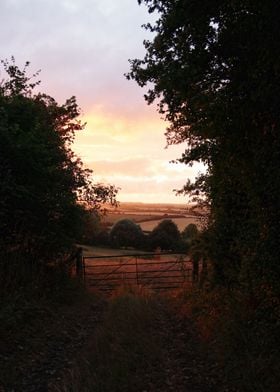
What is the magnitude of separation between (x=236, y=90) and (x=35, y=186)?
24.4ft

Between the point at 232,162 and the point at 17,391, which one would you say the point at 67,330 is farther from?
the point at 232,162

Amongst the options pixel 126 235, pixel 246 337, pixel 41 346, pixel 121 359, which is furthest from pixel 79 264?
pixel 126 235

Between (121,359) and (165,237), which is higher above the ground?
(165,237)

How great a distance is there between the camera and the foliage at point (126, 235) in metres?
45.2

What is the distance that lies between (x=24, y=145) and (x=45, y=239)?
3607 millimetres

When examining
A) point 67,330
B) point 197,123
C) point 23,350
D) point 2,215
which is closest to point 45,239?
point 2,215

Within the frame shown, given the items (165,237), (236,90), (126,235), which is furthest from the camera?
(126,235)

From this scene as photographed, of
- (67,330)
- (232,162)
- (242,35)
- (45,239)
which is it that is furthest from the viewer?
(45,239)

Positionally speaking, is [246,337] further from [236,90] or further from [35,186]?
[35,186]

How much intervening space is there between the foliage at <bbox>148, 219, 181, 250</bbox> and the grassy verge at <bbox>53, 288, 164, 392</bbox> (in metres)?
31.3

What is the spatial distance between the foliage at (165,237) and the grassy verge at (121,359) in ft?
103

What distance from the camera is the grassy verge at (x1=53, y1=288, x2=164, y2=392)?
24.6 feet

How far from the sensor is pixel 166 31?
9273mm

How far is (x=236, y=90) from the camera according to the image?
8.41 m
